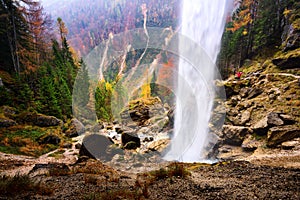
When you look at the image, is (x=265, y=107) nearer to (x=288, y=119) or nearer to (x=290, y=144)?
(x=288, y=119)

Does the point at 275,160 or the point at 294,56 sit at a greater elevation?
the point at 294,56

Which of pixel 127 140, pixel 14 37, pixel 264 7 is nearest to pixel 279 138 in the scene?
pixel 127 140

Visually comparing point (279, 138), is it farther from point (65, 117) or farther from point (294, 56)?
point (65, 117)

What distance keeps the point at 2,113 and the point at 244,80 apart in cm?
1967

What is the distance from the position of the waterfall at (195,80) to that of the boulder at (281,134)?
3266mm

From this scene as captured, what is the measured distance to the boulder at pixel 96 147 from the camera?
809cm

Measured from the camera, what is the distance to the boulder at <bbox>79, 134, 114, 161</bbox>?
8.09m

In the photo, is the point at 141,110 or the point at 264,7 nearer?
the point at 264,7

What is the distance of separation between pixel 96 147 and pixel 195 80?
7088 mm

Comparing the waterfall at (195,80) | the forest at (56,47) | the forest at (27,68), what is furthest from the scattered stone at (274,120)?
the forest at (27,68)

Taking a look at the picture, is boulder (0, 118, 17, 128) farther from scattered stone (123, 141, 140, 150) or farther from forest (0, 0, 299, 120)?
scattered stone (123, 141, 140, 150)

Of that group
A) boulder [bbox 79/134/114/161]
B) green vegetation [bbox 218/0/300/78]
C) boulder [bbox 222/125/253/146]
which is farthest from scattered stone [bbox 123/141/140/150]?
green vegetation [bbox 218/0/300/78]

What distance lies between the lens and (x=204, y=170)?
5.04m

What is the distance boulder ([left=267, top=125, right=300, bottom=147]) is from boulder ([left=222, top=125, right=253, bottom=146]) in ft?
4.95
